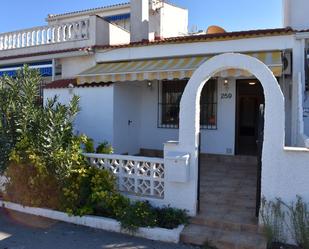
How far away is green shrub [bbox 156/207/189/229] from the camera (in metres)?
9.19

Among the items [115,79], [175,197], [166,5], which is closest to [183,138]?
[175,197]

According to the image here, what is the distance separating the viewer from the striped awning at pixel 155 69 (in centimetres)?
1375

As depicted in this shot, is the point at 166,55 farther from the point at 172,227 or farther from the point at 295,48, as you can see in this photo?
the point at 172,227

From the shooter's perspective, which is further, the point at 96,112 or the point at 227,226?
the point at 96,112

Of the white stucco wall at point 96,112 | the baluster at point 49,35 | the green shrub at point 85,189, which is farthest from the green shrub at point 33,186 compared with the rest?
the baluster at point 49,35

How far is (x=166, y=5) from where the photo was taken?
1266 inches

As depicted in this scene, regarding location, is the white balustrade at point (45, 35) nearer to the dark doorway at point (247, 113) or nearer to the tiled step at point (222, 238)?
the dark doorway at point (247, 113)

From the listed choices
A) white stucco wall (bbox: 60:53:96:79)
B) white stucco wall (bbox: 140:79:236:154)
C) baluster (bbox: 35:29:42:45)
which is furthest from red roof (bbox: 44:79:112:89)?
baluster (bbox: 35:29:42:45)

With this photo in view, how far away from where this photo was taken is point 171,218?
928 centimetres

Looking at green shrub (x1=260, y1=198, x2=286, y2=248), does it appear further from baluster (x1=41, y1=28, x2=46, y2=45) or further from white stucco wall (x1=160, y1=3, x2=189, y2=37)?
white stucco wall (x1=160, y1=3, x2=189, y2=37)

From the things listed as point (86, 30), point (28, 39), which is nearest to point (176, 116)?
point (86, 30)

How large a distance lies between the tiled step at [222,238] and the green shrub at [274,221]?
0.26 meters

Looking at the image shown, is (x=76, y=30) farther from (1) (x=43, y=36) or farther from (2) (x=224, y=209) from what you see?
(2) (x=224, y=209)

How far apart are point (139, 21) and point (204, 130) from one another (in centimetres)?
788
